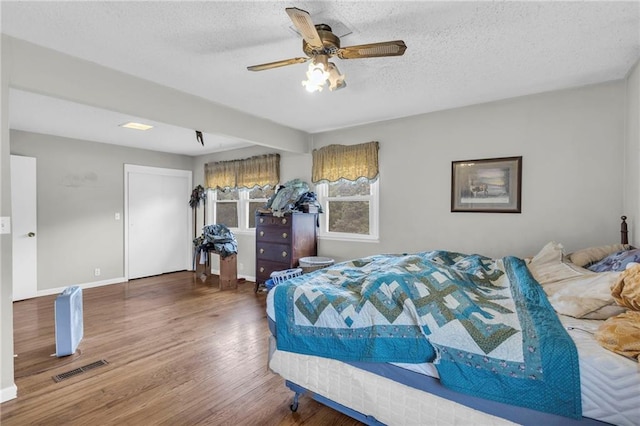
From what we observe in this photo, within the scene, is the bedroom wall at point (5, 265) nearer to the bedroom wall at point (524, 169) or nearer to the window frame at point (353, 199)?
the window frame at point (353, 199)

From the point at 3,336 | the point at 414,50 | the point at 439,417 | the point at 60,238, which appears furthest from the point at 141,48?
the point at 60,238

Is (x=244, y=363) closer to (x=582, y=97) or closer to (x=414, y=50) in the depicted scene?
(x=414, y=50)

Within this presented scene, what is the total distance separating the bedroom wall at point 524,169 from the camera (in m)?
2.67

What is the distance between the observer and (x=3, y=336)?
196cm

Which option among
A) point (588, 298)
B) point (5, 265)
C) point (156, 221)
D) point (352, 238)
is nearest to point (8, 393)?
point (5, 265)

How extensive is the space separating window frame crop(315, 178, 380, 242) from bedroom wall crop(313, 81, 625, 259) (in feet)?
0.31

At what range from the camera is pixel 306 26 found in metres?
1.50

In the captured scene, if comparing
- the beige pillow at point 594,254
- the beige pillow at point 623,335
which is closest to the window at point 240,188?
the beige pillow at point 594,254

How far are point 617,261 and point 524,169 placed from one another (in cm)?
129

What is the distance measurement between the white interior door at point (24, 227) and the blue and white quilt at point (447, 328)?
437cm

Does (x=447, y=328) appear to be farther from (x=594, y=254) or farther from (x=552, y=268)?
(x=594, y=254)

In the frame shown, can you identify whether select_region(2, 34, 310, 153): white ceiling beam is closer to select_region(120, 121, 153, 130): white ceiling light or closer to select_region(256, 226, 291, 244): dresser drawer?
select_region(256, 226, 291, 244): dresser drawer

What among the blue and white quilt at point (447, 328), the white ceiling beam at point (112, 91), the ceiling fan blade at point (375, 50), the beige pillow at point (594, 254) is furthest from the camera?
the beige pillow at point (594, 254)

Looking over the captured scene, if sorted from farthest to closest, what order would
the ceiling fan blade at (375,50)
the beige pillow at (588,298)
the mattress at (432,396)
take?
the ceiling fan blade at (375,50), the beige pillow at (588,298), the mattress at (432,396)
